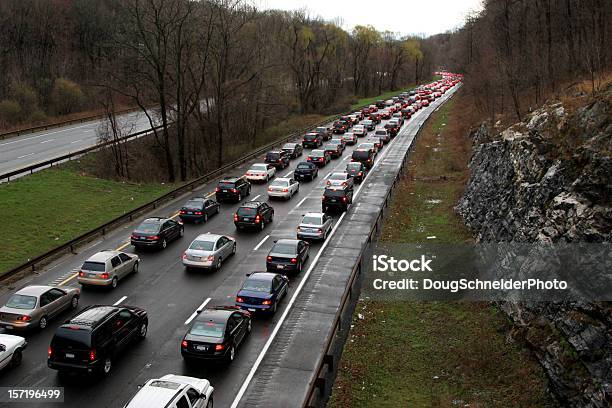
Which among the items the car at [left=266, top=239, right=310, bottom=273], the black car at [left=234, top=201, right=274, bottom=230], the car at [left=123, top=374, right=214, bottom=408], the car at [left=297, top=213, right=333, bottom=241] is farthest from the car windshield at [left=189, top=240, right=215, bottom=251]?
the car at [left=123, top=374, right=214, bottom=408]

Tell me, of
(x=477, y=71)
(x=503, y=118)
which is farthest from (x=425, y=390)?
(x=477, y=71)

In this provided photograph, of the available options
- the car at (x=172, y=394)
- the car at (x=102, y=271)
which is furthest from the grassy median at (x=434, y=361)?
the car at (x=102, y=271)

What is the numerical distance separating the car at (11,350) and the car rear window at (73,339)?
5.75ft

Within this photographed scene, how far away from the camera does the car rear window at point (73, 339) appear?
16297 mm

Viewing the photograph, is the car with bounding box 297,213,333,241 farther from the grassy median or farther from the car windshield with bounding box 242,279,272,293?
the car windshield with bounding box 242,279,272,293

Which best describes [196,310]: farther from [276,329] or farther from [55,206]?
Answer: [55,206]

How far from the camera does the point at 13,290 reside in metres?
23.6

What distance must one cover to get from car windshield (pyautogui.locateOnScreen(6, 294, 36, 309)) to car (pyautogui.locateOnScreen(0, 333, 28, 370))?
218cm

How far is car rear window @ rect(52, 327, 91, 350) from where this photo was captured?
1630cm

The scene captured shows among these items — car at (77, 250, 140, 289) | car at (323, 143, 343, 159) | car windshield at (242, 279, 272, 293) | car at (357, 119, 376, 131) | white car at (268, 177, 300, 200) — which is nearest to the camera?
car windshield at (242, 279, 272, 293)

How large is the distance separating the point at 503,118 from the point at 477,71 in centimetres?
2949

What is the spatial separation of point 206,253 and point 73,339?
9.91 metres

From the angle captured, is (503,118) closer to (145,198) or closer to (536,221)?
(536,221)

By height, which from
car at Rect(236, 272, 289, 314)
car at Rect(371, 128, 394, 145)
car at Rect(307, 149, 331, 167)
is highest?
car at Rect(371, 128, 394, 145)
